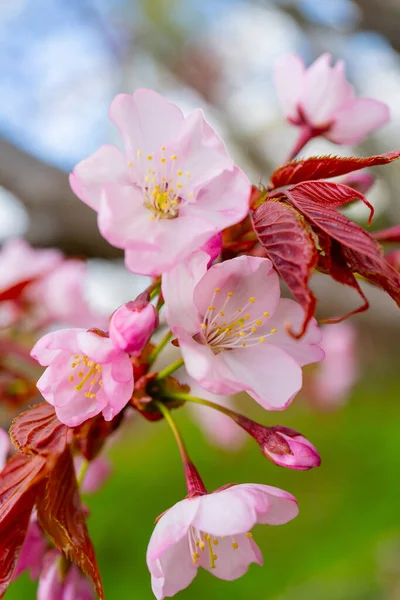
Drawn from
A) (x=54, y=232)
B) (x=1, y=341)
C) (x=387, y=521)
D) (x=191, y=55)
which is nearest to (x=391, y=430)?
(x=387, y=521)

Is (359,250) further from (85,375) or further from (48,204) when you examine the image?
(48,204)

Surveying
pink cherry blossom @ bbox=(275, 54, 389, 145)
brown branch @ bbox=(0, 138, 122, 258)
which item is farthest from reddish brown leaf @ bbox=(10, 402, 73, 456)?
brown branch @ bbox=(0, 138, 122, 258)

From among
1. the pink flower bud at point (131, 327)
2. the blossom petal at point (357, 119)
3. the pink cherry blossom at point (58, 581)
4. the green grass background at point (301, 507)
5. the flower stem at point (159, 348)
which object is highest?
the pink flower bud at point (131, 327)

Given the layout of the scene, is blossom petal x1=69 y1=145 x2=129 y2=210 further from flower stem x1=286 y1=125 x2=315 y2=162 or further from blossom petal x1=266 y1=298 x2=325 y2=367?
flower stem x1=286 y1=125 x2=315 y2=162

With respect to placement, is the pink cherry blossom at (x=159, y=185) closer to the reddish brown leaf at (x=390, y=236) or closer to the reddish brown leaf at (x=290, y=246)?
the reddish brown leaf at (x=290, y=246)

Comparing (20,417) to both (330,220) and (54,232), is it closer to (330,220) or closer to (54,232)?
(330,220)

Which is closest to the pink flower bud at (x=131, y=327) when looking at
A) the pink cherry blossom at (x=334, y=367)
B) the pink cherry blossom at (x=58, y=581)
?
the pink cherry blossom at (x=58, y=581)
